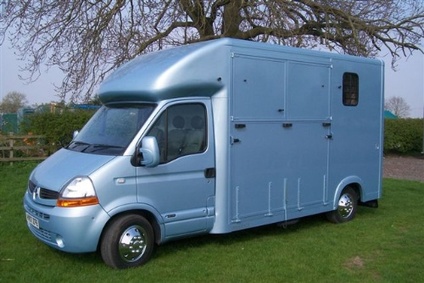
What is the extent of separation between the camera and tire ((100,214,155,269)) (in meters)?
5.68

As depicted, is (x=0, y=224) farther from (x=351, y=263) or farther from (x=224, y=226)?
(x=351, y=263)

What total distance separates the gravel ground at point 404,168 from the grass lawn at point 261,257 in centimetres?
852

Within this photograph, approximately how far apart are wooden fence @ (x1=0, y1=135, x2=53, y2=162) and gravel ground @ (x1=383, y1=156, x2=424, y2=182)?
11.6 metres

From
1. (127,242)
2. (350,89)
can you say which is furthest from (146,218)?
(350,89)

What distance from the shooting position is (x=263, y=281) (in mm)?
5492

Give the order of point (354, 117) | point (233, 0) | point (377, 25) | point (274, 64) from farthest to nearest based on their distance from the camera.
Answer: point (377, 25), point (233, 0), point (354, 117), point (274, 64)

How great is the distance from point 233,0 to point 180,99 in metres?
7.65

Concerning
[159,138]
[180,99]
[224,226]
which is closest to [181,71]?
[180,99]

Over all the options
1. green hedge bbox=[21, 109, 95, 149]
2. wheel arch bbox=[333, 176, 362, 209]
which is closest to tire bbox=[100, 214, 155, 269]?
wheel arch bbox=[333, 176, 362, 209]

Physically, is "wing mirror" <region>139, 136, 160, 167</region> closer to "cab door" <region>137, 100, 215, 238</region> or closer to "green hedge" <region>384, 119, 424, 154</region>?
"cab door" <region>137, 100, 215, 238</region>

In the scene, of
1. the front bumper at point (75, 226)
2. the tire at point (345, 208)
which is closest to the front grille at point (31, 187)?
the front bumper at point (75, 226)

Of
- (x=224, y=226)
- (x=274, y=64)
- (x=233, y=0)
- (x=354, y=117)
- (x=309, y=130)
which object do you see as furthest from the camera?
(x=233, y=0)

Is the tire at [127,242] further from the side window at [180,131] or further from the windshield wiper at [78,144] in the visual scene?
the windshield wiper at [78,144]

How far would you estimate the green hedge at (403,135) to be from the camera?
24.5 metres
